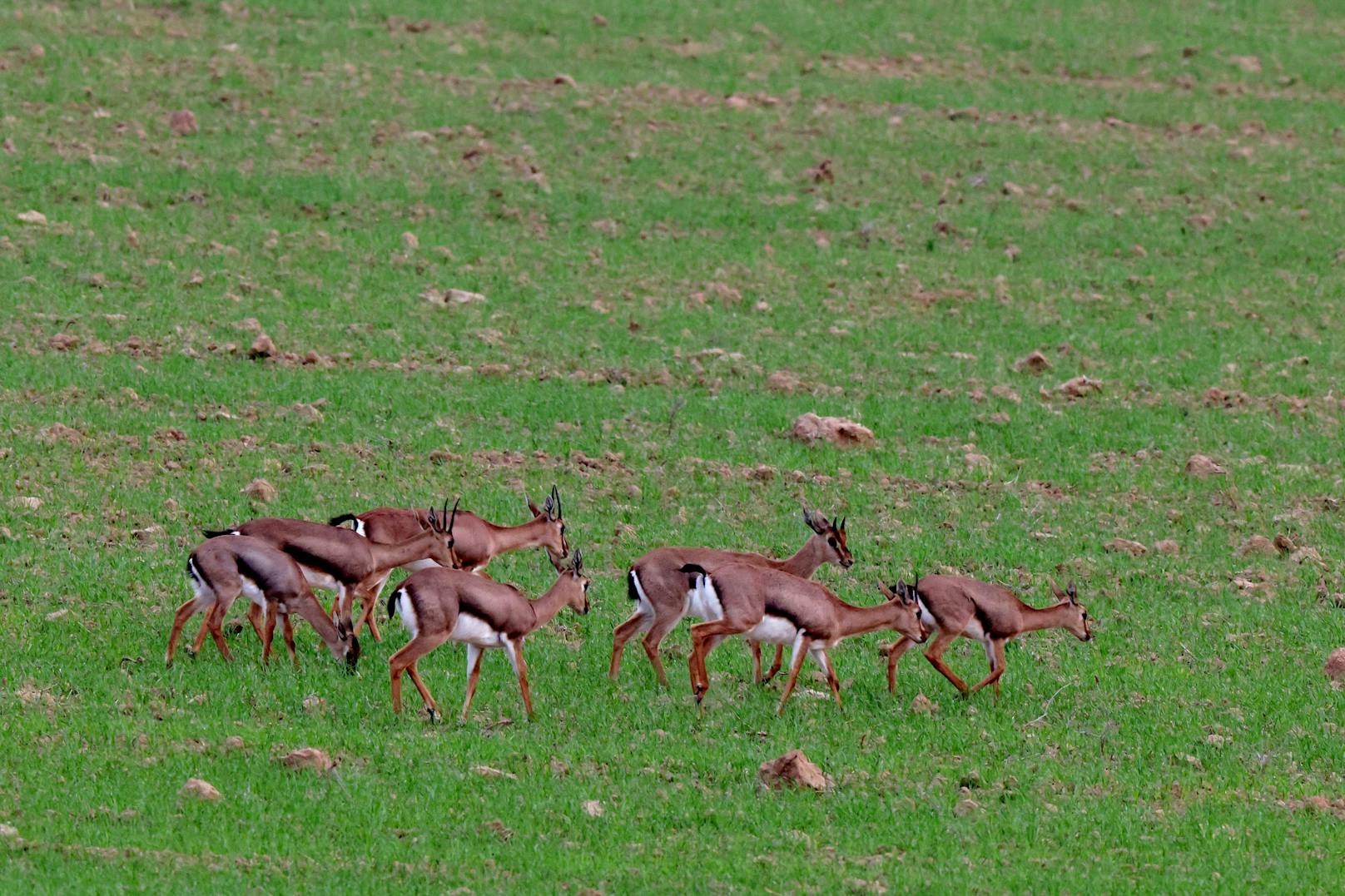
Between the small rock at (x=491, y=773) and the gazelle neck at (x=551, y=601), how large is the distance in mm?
2052

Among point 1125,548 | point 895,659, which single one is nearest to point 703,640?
point 895,659

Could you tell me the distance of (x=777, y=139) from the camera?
2741 centimetres

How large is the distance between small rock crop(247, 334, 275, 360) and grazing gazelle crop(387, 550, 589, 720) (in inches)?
290

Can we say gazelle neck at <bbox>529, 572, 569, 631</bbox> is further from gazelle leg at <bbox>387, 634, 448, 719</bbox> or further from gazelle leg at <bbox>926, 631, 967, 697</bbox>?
gazelle leg at <bbox>926, 631, 967, 697</bbox>

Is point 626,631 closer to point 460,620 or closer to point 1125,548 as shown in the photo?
point 460,620

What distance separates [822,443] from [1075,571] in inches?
129

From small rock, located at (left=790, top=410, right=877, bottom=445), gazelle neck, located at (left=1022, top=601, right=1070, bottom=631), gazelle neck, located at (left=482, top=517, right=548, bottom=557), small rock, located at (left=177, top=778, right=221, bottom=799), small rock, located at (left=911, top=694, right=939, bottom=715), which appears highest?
gazelle neck, located at (left=1022, top=601, right=1070, bottom=631)

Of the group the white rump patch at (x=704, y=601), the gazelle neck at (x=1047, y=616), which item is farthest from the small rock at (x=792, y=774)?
the gazelle neck at (x=1047, y=616)

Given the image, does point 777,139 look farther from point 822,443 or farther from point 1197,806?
point 1197,806

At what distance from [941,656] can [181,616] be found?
517cm

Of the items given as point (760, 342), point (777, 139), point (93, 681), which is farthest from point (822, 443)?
point (777, 139)

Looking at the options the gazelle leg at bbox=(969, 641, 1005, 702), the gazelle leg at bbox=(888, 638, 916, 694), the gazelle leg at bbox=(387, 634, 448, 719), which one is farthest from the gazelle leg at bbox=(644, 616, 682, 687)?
the gazelle leg at bbox=(969, 641, 1005, 702)

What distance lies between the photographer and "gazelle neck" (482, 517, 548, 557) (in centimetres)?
1475

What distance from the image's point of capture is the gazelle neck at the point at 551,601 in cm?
1334
